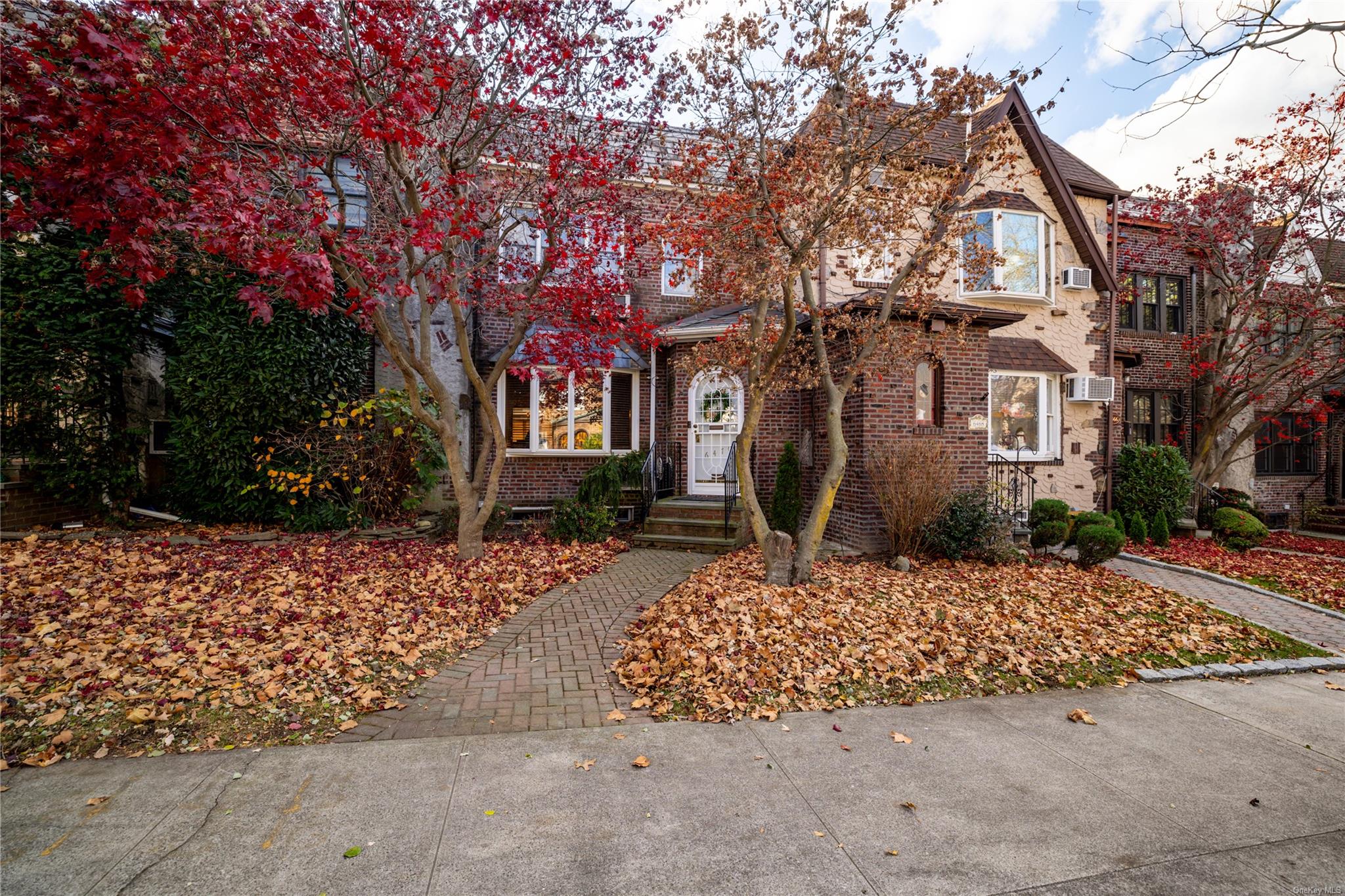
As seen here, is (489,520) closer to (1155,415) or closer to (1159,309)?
(1155,415)

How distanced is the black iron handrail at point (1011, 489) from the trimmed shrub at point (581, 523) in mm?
5855

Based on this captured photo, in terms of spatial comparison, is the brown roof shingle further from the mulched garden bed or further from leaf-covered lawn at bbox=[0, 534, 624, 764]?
leaf-covered lawn at bbox=[0, 534, 624, 764]

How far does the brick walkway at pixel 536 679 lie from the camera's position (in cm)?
369

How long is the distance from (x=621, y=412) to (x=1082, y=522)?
7.99 meters

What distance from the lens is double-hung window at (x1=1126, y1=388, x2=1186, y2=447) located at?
1372 cm

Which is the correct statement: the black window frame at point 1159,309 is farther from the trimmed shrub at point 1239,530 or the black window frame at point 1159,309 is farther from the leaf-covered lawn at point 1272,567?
the leaf-covered lawn at point 1272,567

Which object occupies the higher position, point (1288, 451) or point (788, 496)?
point (1288, 451)

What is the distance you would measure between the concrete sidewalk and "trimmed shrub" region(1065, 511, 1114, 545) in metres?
4.83

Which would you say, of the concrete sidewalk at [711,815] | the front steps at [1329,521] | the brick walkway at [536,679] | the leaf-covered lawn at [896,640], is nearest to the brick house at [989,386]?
the leaf-covered lawn at [896,640]

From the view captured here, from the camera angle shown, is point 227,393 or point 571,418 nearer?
point 227,393

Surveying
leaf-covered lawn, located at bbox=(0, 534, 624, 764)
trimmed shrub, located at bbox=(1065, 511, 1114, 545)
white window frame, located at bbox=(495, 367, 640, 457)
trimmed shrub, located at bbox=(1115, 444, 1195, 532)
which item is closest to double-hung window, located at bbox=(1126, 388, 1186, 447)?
trimmed shrub, located at bbox=(1115, 444, 1195, 532)

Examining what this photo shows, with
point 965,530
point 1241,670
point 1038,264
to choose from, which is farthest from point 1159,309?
point 1241,670

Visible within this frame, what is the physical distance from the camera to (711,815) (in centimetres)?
281

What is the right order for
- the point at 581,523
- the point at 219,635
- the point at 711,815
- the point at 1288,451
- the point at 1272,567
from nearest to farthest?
the point at 711,815, the point at 219,635, the point at 1272,567, the point at 581,523, the point at 1288,451
